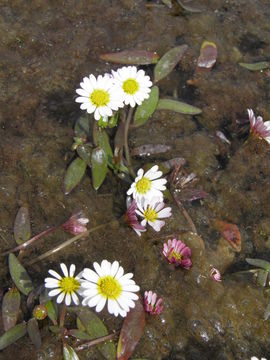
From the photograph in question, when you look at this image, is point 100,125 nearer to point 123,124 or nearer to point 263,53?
point 123,124

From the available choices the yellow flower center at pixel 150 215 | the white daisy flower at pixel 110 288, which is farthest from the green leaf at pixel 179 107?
the white daisy flower at pixel 110 288

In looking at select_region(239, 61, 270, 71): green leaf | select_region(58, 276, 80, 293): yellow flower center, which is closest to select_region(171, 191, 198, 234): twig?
select_region(58, 276, 80, 293): yellow flower center

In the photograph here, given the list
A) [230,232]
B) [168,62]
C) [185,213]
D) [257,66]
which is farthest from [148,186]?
[257,66]

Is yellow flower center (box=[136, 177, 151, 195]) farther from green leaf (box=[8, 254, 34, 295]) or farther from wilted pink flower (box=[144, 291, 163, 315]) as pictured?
green leaf (box=[8, 254, 34, 295])

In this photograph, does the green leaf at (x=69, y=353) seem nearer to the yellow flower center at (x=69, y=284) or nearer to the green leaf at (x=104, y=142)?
the yellow flower center at (x=69, y=284)

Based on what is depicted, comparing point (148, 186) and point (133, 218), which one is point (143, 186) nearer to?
point (148, 186)

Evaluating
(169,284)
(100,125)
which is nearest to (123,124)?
(100,125)
